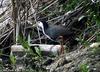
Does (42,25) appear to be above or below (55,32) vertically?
above

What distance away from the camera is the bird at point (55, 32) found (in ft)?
21.3

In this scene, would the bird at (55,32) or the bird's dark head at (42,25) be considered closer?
the bird at (55,32)

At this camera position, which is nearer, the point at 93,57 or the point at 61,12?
the point at 93,57

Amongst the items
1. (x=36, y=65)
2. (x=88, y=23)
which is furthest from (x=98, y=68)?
(x=88, y=23)

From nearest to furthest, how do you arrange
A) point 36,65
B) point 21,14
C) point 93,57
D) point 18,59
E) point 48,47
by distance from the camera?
point 93,57 → point 36,65 → point 18,59 → point 48,47 → point 21,14

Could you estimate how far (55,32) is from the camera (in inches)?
262

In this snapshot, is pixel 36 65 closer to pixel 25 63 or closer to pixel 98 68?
pixel 25 63

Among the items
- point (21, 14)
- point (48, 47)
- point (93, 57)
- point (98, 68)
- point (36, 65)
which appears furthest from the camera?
point (21, 14)

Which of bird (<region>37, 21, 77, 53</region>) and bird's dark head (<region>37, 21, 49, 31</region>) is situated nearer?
bird (<region>37, 21, 77, 53</region>)

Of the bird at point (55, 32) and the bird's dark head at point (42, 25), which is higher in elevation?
the bird's dark head at point (42, 25)

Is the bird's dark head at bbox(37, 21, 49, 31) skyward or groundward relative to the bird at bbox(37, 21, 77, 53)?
skyward

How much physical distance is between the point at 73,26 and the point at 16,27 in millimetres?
986

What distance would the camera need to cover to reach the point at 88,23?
6352 millimetres

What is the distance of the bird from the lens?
650 cm
